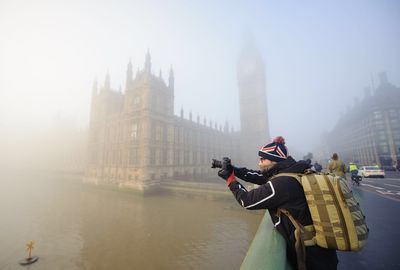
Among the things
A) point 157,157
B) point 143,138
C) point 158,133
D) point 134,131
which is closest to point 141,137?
point 143,138

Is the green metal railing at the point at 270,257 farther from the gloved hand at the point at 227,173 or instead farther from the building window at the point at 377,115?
the building window at the point at 377,115

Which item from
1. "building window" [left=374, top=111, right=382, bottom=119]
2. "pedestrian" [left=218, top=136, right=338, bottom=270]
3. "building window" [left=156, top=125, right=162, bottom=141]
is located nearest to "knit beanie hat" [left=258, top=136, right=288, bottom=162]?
"pedestrian" [left=218, top=136, right=338, bottom=270]

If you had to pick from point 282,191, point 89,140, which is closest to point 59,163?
point 89,140

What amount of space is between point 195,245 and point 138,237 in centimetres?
417

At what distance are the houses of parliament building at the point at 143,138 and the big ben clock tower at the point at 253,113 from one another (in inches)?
753

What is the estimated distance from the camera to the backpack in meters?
1.73

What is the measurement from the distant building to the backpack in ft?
200

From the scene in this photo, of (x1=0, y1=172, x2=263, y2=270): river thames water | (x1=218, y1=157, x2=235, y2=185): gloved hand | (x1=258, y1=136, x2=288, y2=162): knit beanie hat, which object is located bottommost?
(x1=0, y1=172, x2=263, y2=270): river thames water

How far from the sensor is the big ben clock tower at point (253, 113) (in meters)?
60.5

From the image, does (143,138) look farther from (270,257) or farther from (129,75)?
(270,257)

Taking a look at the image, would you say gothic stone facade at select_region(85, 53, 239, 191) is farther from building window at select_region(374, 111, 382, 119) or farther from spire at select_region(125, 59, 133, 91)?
building window at select_region(374, 111, 382, 119)

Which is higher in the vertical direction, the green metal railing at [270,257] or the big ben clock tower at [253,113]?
the big ben clock tower at [253,113]

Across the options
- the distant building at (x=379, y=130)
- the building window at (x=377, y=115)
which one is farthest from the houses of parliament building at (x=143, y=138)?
the building window at (x=377, y=115)

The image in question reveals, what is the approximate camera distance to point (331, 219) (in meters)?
1.79
